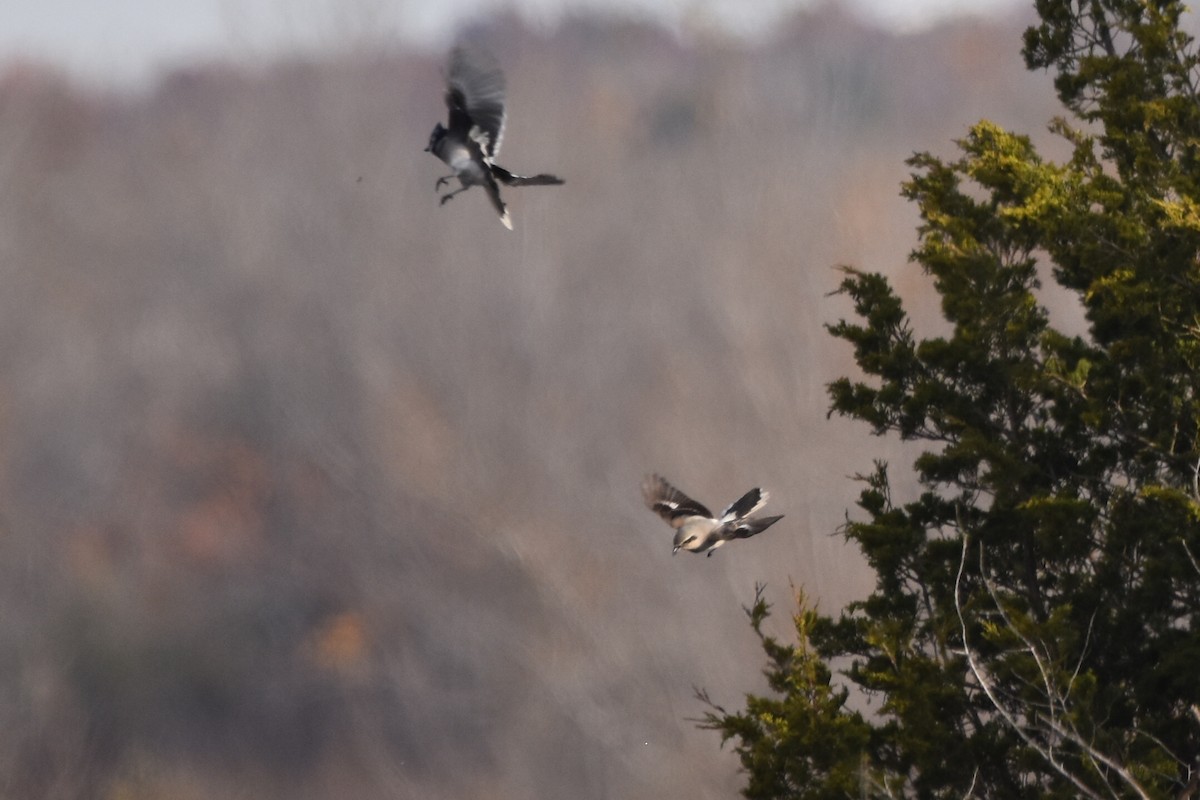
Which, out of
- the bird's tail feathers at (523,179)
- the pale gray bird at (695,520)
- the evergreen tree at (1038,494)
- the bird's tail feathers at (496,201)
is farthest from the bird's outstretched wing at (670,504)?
the bird's tail feathers at (523,179)

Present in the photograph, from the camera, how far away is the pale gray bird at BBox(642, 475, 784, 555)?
638 cm

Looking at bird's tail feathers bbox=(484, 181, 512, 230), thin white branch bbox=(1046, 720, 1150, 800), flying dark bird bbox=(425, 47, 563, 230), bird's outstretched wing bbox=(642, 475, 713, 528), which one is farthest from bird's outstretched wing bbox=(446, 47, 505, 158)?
thin white branch bbox=(1046, 720, 1150, 800)

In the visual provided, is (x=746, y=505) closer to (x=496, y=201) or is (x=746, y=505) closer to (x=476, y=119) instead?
(x=496, y=201)

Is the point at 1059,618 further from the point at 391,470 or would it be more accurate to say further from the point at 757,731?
the point at 391,470

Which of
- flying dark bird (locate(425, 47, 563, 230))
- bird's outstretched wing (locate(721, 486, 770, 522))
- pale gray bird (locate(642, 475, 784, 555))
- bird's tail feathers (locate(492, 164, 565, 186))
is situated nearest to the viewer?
bird's tail feathers (locate(492, 164, 565, 186))

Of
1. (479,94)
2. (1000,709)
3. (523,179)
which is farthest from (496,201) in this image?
(1000,709)

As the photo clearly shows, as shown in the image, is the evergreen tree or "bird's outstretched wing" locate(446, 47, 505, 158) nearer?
"bird's outstretched wing" locate(446, 47, 505, 158)

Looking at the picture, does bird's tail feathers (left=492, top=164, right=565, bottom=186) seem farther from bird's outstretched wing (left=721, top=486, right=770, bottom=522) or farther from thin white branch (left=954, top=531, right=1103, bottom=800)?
thin white branch (left=954, top=531, right=1103, bottom=800)

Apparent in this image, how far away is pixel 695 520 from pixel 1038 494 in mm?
1911

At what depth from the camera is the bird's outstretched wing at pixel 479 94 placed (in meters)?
6.27

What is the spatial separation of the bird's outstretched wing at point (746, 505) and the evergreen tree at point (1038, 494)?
62cm

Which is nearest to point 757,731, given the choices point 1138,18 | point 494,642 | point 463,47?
point 463,47

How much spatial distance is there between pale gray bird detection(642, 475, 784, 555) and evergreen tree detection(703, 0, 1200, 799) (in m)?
0.66

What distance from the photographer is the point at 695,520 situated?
646cm
